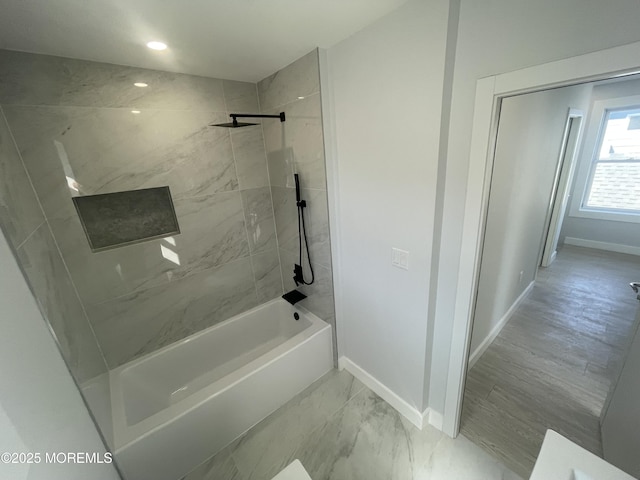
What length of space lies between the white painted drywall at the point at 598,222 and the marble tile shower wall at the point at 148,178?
4.91 metres

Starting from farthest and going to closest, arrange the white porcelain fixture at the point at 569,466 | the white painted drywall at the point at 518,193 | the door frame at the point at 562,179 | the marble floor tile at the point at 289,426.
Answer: the door frame at the point at 562,179 → the white painted drywall at the point at 518,193 → the marble floor tile at the point at 289,426 → the white porcelain fixture at the point at 569,466

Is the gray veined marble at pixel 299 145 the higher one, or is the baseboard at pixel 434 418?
the gray veined marble at pixel 299 145

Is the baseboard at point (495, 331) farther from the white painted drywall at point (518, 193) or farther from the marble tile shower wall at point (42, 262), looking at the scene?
the marble tile shower wall at point (42, 262)

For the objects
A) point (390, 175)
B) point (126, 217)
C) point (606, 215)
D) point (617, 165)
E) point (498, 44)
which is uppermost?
point (498, 44)

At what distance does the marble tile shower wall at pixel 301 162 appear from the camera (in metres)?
1.64

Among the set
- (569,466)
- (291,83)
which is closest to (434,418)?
(569,466)

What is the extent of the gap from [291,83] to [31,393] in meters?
1.93

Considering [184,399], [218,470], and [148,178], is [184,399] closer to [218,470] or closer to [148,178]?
[218,470]

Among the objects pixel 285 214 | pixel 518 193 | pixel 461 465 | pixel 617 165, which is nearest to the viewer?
pixel 461 465

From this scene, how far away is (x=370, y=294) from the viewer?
1.74 meters

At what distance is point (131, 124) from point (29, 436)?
1.67 meters

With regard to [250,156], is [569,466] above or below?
below

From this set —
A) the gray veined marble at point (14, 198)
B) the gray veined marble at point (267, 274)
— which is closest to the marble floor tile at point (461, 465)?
the gray veined marble at point (267, 274)

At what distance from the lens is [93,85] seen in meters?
1.46
